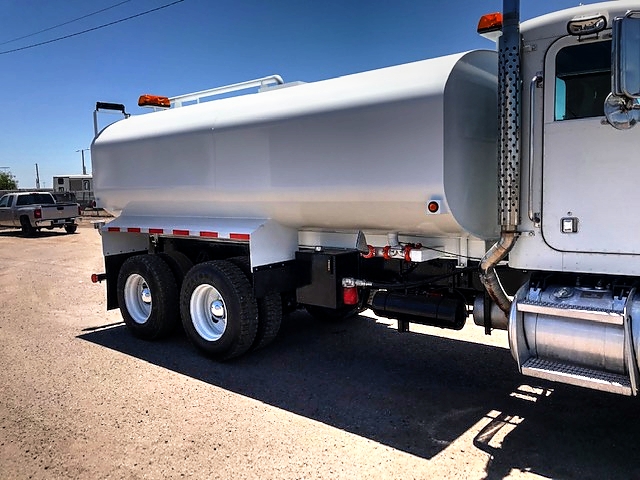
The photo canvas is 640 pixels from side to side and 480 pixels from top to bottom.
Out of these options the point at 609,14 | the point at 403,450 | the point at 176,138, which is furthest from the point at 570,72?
the point at 176,138

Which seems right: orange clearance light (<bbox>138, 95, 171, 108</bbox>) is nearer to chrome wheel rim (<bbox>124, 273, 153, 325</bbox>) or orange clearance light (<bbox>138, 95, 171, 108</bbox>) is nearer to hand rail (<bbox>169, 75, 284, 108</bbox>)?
hand rail (<bbox>169, 75, 284, 108</bbox>)

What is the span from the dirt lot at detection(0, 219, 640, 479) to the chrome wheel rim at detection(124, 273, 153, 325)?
0.34 m

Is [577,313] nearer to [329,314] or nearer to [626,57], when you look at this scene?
[626,57]

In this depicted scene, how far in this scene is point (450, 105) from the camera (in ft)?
14.8

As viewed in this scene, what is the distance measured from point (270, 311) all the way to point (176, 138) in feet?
7.69

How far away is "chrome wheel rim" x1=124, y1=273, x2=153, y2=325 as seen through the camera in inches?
301

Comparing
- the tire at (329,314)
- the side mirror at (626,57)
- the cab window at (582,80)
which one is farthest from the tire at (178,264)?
the side mirror at (626,57)

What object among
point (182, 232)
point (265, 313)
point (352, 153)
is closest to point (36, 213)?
point (182, 232)

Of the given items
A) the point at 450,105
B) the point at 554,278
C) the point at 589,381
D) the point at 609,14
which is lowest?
the point at 589,381

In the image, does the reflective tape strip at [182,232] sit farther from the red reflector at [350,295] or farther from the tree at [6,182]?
the tree at [6,182]

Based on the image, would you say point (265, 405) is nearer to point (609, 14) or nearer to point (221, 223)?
point (221, 223)

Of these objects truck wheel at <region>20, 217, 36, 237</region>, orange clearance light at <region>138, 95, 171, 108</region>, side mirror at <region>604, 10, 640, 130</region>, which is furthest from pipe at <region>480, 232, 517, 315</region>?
truck wheel at <region>20, 217, 36, 237</region>

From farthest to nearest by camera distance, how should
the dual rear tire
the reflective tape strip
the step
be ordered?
the dual rear tire → the reflective tape strip → the step

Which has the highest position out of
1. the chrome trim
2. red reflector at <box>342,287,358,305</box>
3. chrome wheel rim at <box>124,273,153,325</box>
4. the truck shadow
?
the chrome trim
